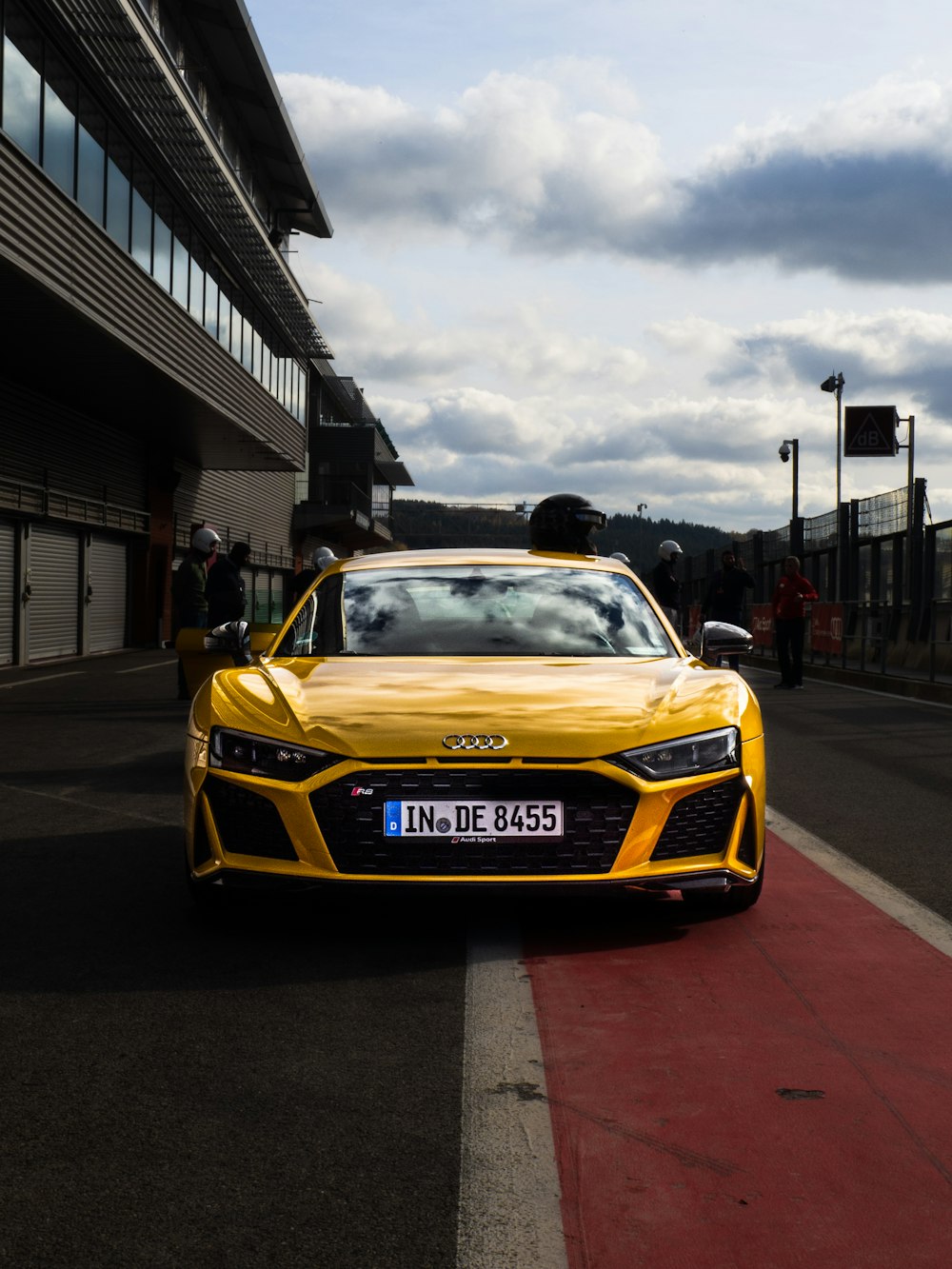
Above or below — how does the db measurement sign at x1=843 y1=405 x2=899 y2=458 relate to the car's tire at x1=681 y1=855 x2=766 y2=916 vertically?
above

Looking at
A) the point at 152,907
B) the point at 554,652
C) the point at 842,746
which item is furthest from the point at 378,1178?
the point at 842,746

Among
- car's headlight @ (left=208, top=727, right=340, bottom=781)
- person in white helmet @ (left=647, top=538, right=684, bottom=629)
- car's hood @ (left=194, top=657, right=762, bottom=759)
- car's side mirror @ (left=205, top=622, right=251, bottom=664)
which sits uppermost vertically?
person in white helmet @ (left=647, top=538, right=684, bottom=629)

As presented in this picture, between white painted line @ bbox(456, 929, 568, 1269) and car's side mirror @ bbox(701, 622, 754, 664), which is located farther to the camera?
car's side mirror @ bbox(701, 622, 754, 664)

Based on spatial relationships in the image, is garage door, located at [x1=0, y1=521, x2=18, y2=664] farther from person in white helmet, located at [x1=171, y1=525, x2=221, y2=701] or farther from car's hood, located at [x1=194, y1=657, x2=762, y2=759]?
car's hood, located at [x1=194, y1=657, x2=762, y2=759]

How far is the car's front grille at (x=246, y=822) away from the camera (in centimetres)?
461

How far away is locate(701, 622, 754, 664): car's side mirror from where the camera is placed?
601cm

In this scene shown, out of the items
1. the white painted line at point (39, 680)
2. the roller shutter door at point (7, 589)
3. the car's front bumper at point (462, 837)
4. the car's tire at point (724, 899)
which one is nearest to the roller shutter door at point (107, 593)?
the roller shutter door at point (7, 589)

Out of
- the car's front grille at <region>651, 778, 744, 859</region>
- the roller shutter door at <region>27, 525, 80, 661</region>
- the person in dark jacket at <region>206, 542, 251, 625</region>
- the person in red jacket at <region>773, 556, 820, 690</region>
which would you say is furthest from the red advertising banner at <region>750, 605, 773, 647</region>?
the car's front grille at <region>651, 778, 744, 859</region>

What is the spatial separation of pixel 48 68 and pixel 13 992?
17.3 meters

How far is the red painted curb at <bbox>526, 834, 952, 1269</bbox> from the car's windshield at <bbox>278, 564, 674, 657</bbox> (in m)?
1.22

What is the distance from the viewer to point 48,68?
18.8 metres

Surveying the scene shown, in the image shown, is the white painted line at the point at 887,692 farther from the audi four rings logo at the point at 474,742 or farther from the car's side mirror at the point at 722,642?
the audi four rings logo at the point at 474,742

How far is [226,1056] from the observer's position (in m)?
3.61

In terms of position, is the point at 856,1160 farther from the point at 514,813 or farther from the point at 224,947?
the point at 224,947
